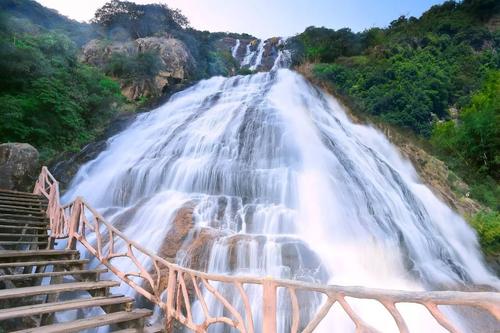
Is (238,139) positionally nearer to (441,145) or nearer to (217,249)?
(217,249)

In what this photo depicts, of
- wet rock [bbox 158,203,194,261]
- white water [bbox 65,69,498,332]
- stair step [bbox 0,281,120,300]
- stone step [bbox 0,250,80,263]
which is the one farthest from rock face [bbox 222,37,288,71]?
stair step [bbox 0,281,120,300]

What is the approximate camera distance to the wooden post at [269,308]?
2562 millimetres

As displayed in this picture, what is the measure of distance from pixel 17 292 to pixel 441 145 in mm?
22132

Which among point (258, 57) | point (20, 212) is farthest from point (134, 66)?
point (258, 57)

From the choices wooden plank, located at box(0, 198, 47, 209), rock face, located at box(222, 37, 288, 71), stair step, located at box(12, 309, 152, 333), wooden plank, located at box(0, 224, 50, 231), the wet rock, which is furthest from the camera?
rock face, located at box(222, 37, 288, 71)

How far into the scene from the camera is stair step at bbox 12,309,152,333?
10.2 ft

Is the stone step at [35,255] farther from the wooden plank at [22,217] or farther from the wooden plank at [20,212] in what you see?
the wooden plank at [20,212]

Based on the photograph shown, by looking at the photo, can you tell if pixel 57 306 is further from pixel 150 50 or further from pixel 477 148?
pixel 477 148

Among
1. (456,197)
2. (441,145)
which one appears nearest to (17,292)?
(456,197)

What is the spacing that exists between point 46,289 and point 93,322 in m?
0.80

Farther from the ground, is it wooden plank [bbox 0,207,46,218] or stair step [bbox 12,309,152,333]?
wooden plank [bbox 0,207,46,218]

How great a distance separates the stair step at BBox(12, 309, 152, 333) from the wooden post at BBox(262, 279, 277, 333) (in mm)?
1852

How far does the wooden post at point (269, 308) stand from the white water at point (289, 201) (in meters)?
2.73

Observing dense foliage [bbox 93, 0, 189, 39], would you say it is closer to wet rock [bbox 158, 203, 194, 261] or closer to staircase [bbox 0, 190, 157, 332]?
staircase [bbox 0, 190, 157, 332]
